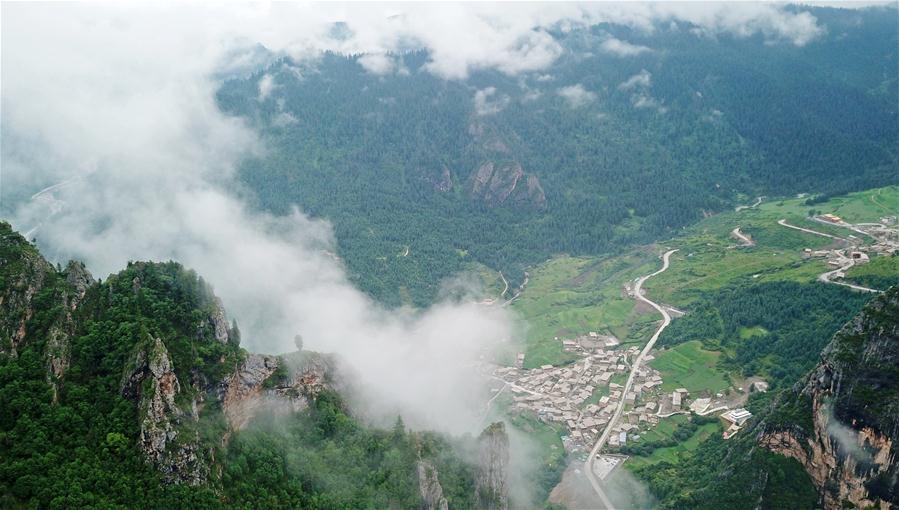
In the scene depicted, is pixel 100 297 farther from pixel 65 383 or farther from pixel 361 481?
pixel 361 481

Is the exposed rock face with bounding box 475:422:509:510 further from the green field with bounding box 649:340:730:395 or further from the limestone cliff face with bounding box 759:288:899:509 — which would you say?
the green field with bounding box 649:340:730:395

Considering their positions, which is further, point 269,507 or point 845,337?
point 845,337

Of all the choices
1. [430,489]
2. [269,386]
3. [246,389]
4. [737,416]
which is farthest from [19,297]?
[737,416]

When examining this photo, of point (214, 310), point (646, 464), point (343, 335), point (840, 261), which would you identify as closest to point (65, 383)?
point (214, 310)

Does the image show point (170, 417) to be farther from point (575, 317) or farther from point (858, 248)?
point (858, 248)

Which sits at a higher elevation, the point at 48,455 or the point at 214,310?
the point at 214,310

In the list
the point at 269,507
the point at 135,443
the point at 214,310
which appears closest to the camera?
the point at 135,443

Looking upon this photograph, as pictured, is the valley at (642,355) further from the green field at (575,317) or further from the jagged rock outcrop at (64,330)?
the jagged rock outcrop at (64,330)

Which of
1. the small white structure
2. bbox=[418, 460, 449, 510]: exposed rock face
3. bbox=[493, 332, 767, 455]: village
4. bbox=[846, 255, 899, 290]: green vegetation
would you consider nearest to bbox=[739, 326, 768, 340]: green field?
bbox=[493, 332, 767, 455]: village
